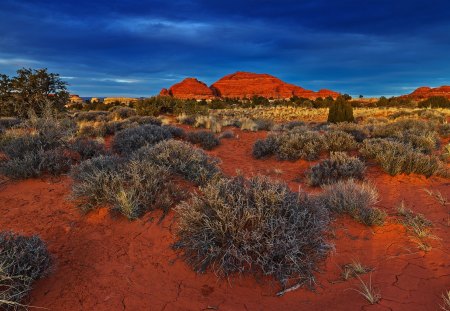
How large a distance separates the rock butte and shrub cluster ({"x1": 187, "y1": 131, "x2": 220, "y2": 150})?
8335 cm

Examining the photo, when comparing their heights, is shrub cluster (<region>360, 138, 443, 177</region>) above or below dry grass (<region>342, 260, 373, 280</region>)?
above

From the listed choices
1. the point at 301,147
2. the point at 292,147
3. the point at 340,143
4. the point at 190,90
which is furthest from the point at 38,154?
the point at 190,90

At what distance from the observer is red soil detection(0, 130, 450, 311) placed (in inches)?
137

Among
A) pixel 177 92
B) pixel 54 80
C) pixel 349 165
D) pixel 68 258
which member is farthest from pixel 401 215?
pixel 177 92

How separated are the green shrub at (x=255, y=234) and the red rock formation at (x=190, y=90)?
92.3m

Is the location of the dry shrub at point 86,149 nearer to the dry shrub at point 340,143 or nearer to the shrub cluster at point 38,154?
the shrub cluster at point 38,154

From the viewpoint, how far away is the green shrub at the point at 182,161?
6.25 metres

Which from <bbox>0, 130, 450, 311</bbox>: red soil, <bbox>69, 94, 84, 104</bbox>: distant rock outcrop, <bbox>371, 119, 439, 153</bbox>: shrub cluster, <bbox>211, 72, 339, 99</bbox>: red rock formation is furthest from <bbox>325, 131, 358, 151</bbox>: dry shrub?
<bbox>211, 72, 339, 99</bbox>: red rock formation

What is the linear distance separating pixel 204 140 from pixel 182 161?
204 inches

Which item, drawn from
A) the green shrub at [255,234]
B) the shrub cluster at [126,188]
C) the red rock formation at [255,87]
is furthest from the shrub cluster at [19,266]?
the red rock formation at [255,87]

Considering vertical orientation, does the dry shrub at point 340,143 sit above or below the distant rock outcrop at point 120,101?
below

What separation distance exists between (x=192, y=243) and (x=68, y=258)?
167 cm

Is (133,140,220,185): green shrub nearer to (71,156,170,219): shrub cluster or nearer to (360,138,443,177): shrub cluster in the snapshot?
(71,156,170,219): shrub cluster

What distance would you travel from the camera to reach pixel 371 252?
4.36 metres
